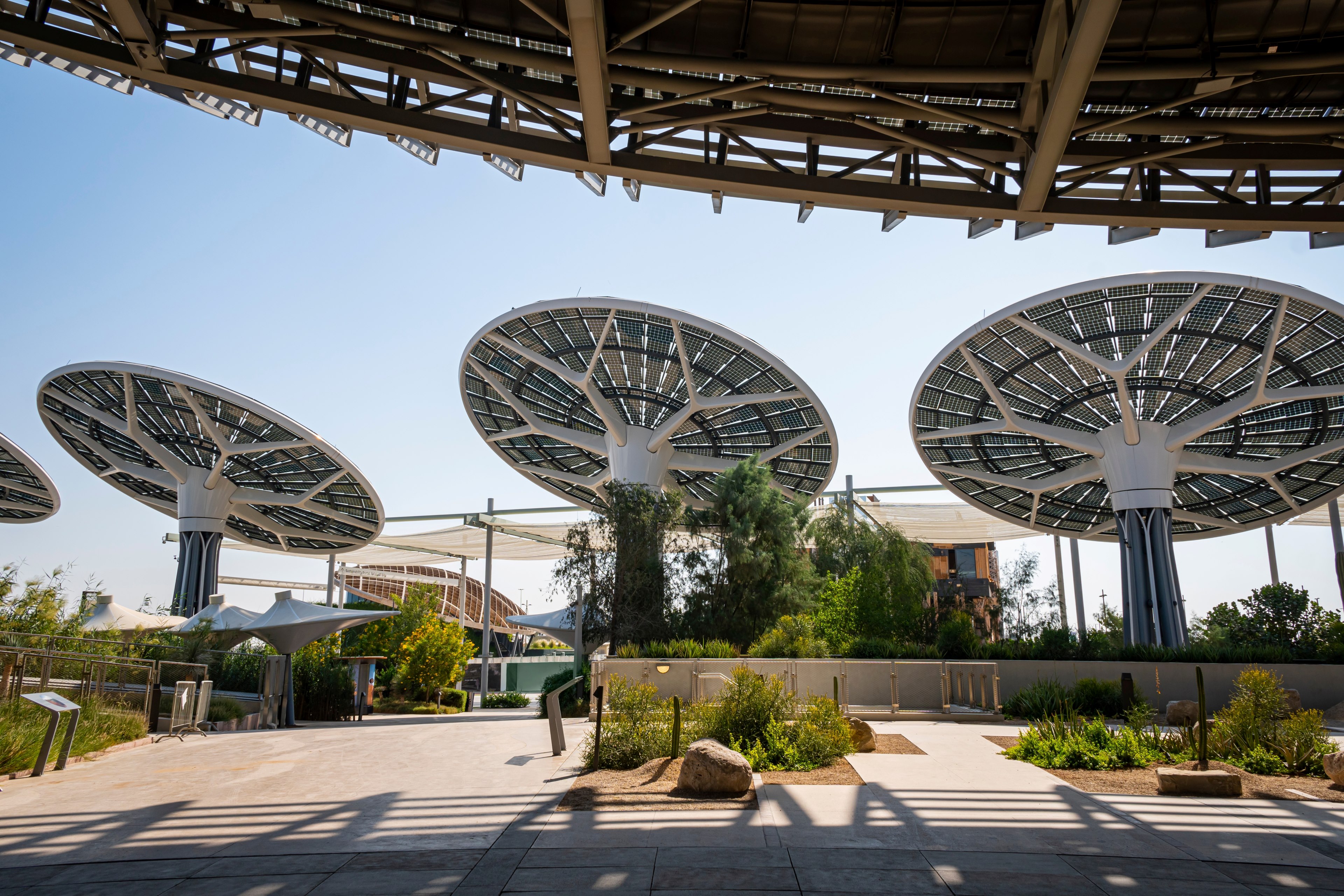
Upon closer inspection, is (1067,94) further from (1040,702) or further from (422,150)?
(1040,702)

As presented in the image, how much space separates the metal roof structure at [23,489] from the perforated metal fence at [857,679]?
101 feet

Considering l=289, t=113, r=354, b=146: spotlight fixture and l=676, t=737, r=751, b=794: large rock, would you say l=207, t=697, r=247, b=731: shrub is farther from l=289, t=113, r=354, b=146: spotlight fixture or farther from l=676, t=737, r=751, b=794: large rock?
l=676, t=737, r=751, b=794: large rock

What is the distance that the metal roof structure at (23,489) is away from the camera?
36.8 m

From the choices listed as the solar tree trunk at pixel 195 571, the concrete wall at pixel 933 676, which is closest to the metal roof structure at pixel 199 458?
the solar tree trunk at pixel 195 571

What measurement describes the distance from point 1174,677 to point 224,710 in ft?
74.3

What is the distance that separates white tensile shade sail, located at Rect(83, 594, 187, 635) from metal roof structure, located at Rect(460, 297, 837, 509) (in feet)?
42.1

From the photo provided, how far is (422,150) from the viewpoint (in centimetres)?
1089

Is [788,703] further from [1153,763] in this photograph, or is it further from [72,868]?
[72,868]

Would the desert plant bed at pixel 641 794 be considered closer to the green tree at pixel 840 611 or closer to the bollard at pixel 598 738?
the bollard at pixel 598 738

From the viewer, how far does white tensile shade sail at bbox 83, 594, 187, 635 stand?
22984 mm

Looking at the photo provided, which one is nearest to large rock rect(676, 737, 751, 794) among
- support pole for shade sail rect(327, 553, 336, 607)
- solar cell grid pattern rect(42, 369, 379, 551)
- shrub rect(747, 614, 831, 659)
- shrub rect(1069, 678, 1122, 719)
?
shrub rect(1069, 678, 1122, 719)

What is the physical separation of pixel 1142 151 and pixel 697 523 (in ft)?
67.9

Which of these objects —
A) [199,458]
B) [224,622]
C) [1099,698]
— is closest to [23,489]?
[199,458]

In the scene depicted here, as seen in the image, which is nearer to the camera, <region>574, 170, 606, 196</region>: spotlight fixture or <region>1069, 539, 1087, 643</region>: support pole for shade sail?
<region>574, 170, 606, 196</region>: spotlight fixture
